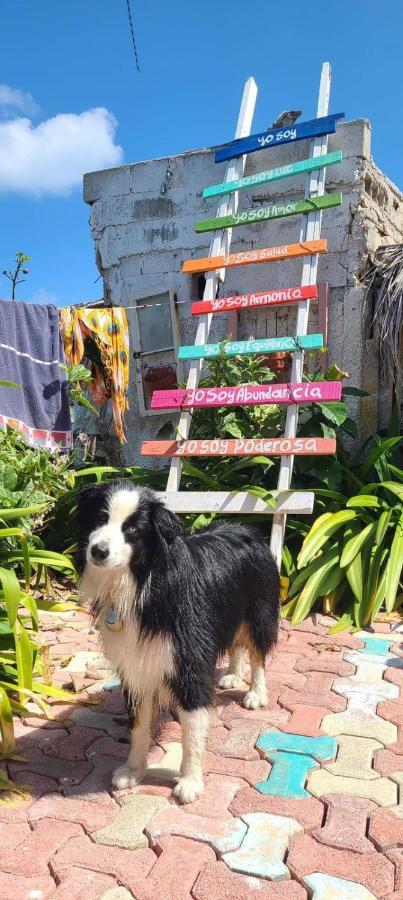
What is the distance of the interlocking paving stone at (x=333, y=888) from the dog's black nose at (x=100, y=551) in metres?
0.92

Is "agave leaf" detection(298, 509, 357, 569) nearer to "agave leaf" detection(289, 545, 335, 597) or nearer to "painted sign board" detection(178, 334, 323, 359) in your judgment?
"agave leaf" detection(289, 545, 335, 597)

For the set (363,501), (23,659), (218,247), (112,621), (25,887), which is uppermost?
(218,247)

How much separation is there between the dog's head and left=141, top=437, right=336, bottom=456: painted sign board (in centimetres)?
179

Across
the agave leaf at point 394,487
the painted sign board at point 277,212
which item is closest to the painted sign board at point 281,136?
the painted sign board at point 277,212

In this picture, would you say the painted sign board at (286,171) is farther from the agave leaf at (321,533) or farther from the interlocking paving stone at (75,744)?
the interlocking paving stone at (75,744)

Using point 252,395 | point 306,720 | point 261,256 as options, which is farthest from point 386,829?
point 261,256

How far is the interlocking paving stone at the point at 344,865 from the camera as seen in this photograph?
5.12 feet

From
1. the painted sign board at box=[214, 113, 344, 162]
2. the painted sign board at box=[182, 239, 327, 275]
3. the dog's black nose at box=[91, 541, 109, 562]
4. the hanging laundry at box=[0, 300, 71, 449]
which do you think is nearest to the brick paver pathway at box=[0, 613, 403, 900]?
the dog's black nose at box=[91, 541, 109, 562]

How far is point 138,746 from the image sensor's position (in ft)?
6.85

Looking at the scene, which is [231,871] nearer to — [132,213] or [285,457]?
[285,457]

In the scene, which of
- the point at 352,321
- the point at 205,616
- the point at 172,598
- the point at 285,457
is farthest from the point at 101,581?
the point at 352,321

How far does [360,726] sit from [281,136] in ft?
11.9

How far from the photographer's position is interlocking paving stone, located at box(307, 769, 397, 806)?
1929mm

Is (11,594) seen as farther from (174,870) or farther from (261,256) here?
(261,256)
